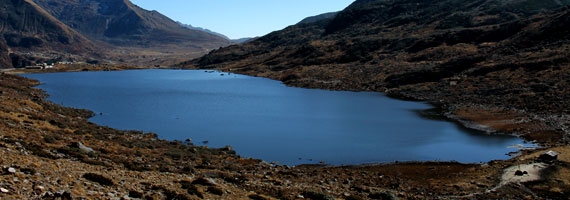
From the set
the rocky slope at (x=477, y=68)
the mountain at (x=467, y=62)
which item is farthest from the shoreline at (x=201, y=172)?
the mountain at (x=467, y=62)

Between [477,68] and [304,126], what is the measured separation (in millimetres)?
67422

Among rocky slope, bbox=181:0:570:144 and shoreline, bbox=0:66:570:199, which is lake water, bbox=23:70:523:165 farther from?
rocky slope, bbox=181:0:570:144

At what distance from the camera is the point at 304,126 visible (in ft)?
217

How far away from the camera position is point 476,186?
32.6 metres

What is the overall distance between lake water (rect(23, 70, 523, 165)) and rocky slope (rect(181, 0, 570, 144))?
9.28 m

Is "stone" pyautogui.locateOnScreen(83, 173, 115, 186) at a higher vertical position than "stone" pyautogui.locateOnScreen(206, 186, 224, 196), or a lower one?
higher

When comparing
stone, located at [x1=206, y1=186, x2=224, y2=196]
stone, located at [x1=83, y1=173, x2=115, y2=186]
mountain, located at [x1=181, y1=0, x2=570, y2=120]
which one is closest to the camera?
stone, located at [x1=83, y1=173, x2=115, y2=186]

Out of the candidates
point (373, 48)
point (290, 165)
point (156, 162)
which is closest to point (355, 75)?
point (373, 48)

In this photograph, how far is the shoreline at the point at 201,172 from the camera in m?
21.5

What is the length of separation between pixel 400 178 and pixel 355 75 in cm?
10554

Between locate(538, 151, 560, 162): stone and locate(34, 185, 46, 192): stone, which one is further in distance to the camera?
locate(538, 151, 560, 162): stone

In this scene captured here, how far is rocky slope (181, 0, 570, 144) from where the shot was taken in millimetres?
71062

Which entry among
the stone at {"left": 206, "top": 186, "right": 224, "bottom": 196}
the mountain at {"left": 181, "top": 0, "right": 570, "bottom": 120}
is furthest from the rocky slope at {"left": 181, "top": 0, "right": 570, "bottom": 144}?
the stone at {"left": 206, "top": 186, "right": 224, "bottom": 196}

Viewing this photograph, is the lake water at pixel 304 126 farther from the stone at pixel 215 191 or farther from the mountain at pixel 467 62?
the stone at pixel 215 191
